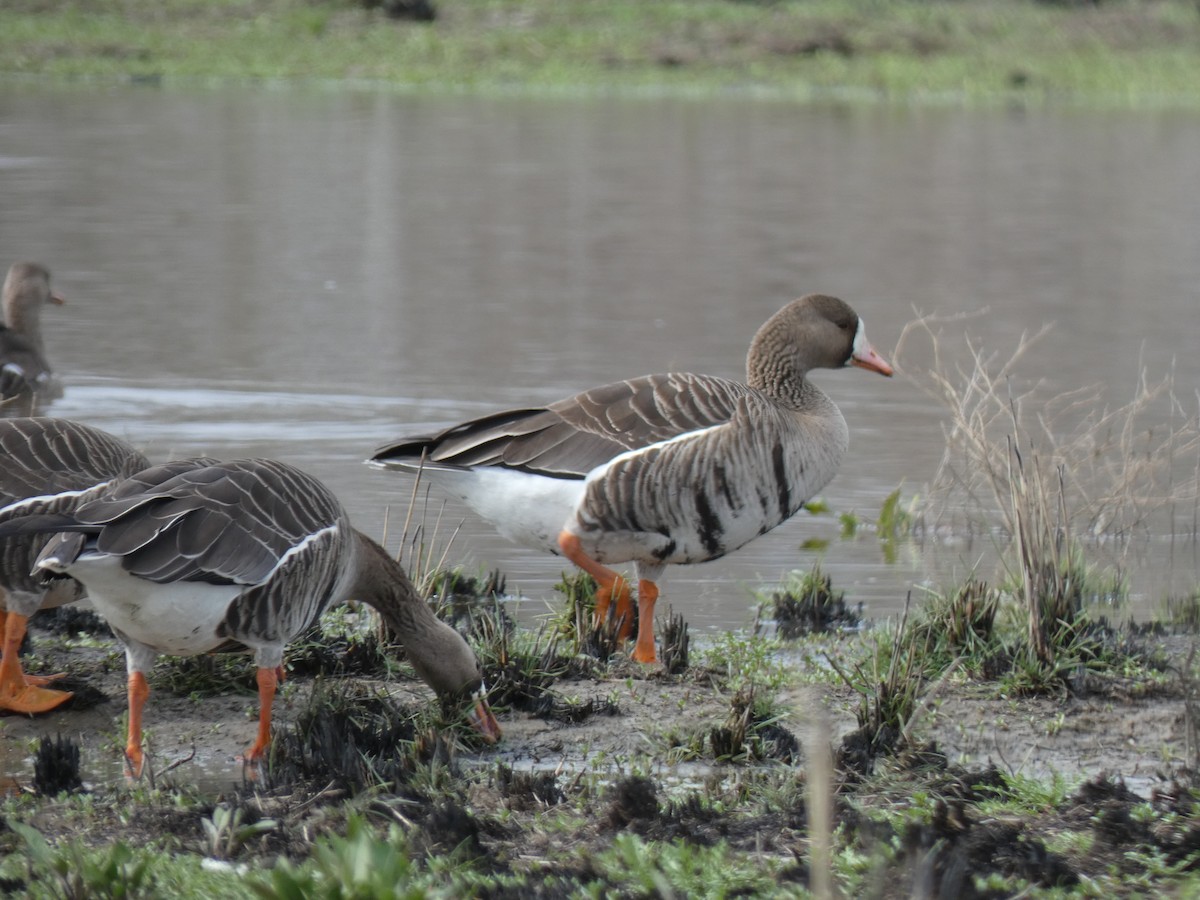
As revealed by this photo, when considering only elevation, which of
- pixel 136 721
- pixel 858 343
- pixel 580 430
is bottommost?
pixel 136 721

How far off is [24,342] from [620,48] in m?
30.4

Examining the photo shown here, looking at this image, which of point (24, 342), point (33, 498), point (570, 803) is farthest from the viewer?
point (24, 342)

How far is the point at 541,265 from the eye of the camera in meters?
17.0

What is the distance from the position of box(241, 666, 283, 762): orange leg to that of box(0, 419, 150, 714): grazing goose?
739 millimetres

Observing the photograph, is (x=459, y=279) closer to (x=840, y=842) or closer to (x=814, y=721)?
(x=840, y=842)

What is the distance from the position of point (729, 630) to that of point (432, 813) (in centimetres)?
276

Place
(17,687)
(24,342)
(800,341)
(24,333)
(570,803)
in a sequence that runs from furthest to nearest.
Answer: (24,333)
(24,342)
(800,341)
(17,687)
(570,803)

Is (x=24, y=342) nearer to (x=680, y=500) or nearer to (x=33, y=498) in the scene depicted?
(x=33, y=498)

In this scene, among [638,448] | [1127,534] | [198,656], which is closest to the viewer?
[198,656]

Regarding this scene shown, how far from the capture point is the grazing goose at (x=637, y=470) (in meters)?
6.61

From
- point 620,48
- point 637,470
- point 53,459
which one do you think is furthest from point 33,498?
point 620,48

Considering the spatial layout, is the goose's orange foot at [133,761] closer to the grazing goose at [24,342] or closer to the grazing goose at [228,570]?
the grazing goose at [228,570]

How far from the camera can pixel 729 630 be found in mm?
7047

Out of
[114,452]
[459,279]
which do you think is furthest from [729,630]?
[459,279]
